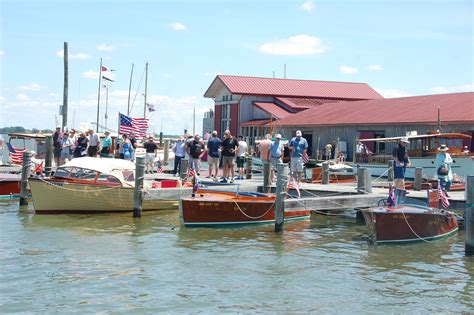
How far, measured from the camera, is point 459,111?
31578 mm

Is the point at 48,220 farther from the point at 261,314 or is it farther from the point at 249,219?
the point at 261,314

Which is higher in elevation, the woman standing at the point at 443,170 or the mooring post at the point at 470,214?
the woman standing at the point at 443,170

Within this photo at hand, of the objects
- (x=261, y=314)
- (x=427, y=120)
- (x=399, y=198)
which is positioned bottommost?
(x=261, y=314)

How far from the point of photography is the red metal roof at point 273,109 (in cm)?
4484

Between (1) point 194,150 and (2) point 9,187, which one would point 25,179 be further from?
(1) point 194,150

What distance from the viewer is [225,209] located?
1769 centimetres

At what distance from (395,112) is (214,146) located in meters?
16.5

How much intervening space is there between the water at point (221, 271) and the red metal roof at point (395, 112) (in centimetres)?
1542

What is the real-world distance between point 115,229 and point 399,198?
26.3 ft

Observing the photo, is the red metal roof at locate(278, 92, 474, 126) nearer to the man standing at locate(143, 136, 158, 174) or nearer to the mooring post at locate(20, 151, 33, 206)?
the man standing at locate(143, 136, 158, 174)

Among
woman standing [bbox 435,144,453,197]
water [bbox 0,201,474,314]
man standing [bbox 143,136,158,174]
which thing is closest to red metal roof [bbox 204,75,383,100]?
man standing [bbox 143,136,158,174]

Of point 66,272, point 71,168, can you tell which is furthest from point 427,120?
point 66,272

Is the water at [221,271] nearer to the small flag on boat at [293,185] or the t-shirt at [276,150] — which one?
the small flag on boat at [293,185]

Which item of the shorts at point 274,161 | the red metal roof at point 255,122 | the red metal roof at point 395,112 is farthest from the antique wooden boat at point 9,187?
the red metal roof at point 255,122
